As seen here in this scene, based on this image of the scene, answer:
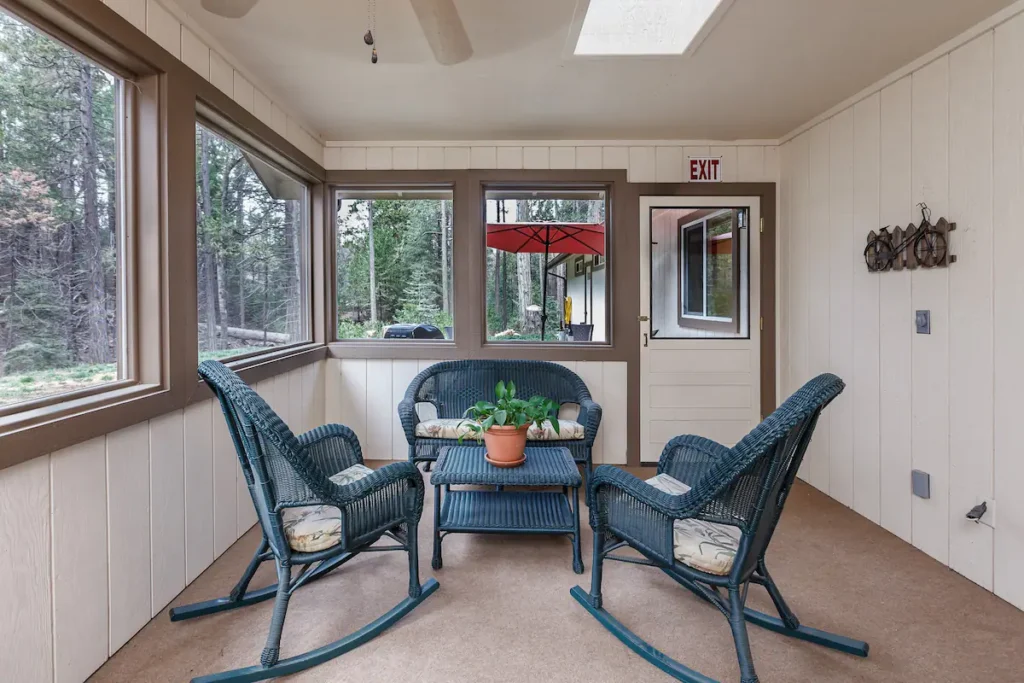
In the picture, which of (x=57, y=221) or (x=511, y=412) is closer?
(x=57, y=221)

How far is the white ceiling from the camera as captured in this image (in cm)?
212

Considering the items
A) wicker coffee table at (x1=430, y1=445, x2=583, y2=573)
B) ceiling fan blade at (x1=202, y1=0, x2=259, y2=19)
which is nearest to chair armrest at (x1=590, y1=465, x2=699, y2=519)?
wicker coffee table at (x1=430, y1=445, x2=583, y2=573)

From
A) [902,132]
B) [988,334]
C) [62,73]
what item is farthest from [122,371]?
[902,132]

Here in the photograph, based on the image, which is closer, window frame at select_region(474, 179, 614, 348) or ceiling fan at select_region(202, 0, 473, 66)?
ceiling fan at select_region(202, 0, 473, 66)

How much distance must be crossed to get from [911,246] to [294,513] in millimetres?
3144

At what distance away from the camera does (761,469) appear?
155 centimetres

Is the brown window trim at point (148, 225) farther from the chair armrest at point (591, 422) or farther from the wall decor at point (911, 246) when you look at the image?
the wall decor at point (911, 246)

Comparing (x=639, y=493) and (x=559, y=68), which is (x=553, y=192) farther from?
(x=639, y=493)

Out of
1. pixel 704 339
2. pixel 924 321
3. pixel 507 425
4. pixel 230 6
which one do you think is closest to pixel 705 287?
pixel 704 339

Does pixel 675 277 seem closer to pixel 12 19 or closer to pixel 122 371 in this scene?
pixel 122 371

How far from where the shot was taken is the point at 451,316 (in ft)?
12.8

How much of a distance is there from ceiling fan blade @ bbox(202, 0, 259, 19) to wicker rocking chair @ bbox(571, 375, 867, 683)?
6.94 ft

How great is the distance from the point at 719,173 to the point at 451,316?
7.52ft

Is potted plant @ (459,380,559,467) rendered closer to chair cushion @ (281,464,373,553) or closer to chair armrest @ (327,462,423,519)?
chair armrest @ (327,462,423,519)
